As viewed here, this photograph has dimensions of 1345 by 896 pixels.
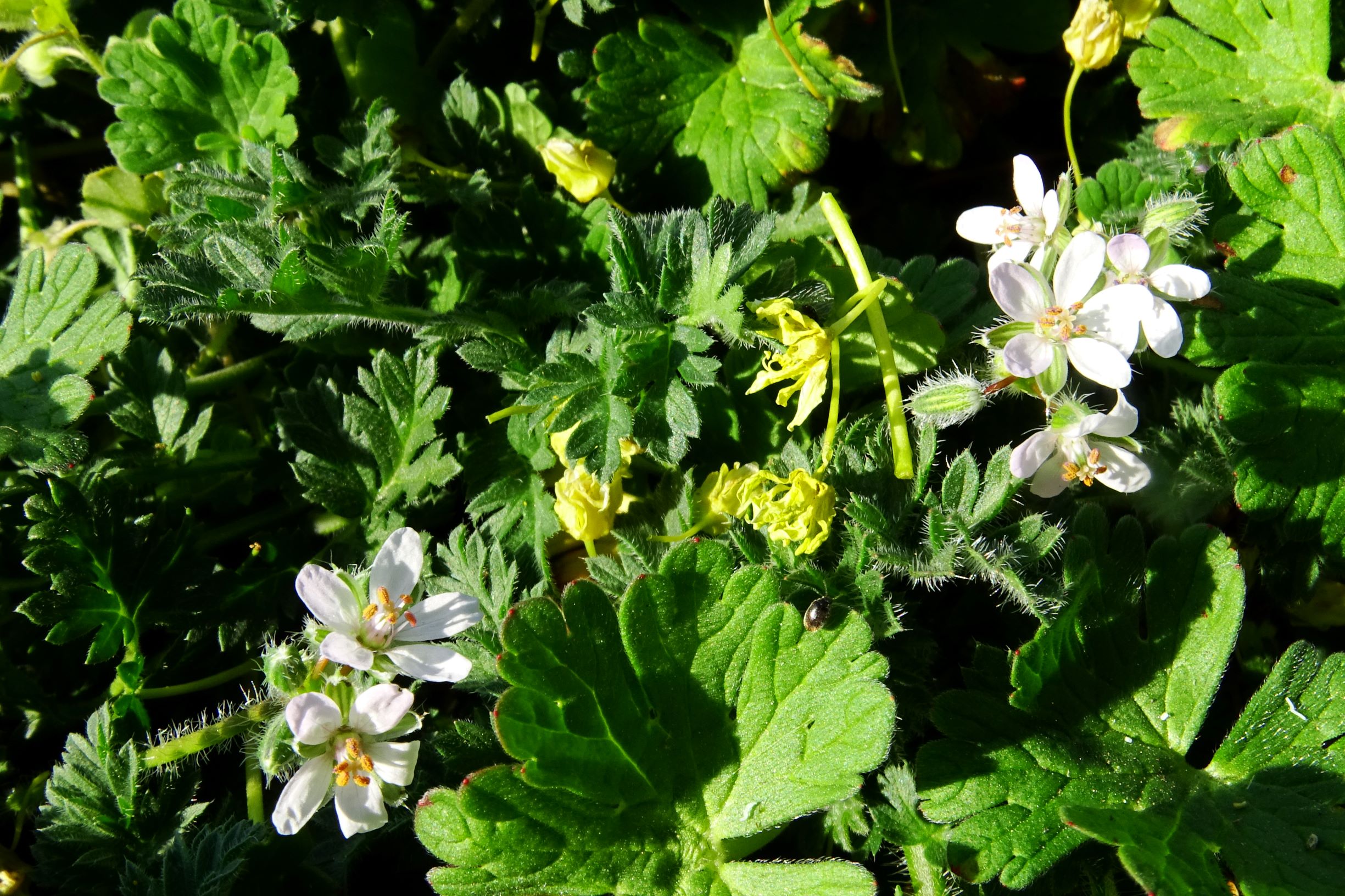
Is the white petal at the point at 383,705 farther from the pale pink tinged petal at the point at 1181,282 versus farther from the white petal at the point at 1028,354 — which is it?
the pale pink tinged petal at the point at 1181,282

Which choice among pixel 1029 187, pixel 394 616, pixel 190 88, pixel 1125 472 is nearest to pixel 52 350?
pixel 190 88

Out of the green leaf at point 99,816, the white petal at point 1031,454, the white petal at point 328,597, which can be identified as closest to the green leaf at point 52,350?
the green leaf at point 99,816

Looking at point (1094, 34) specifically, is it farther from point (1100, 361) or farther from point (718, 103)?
point (1100, 361)

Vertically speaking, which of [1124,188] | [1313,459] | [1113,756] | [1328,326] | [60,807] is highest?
[1124,188]

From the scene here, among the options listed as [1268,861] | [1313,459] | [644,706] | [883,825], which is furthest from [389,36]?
[1268,861]

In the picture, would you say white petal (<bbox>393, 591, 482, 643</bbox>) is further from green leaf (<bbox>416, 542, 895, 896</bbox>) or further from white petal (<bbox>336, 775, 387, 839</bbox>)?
white petal (<bbox>336, 775, 387, 839</bbox>)

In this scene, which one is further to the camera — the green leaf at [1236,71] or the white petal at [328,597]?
the green leaf at [1236,71]

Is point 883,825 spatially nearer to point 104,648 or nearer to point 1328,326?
point 1328,326
